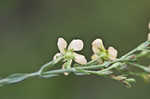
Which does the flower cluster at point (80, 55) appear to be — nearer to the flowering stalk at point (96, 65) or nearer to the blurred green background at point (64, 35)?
the flowering stalk at point (96, 65)

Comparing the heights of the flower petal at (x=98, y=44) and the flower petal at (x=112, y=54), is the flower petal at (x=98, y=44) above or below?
above

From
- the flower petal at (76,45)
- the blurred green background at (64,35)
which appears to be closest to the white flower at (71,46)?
the flower petal at (76,45)

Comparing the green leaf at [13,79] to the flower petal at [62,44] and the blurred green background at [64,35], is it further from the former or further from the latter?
the blurred green background at [64,35]

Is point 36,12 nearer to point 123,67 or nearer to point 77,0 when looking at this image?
point 77,0

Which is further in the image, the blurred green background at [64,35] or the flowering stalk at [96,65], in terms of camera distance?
the blurred green background at [64,35]

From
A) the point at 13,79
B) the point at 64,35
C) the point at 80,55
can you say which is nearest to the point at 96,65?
the point at 80,55

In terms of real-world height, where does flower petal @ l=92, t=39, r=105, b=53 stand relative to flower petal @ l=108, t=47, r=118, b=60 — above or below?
above

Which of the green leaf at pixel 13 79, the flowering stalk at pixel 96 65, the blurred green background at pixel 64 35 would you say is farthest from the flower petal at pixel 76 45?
the blurred green background at pixel 64 35

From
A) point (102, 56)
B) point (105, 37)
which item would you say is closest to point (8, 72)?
point (105, 37)

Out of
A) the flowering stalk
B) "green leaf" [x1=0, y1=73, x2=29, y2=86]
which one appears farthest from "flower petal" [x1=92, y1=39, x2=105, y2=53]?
"green leaf" [x1=0, y1=73, x2=29, y2=86]

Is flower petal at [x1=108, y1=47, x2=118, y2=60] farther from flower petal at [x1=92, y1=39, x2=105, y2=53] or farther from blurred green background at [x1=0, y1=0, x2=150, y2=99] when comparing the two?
blurred green background at [x1=0, y1=0, x2=150, y2=99]
